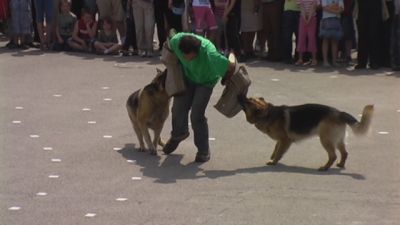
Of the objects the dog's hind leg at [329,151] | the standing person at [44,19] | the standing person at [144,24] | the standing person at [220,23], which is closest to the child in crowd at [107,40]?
the standing person at [144,24]

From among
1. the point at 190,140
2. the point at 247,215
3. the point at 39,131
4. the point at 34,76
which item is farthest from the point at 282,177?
the point at 34,76

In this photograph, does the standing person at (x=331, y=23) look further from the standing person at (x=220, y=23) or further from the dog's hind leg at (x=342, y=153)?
the dog's hind leg at (x=342, y=153)

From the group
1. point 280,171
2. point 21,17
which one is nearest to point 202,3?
point 21,17

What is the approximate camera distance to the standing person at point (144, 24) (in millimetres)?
16886

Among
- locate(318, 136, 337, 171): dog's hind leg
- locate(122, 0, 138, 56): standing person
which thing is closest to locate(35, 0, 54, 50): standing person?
locate(122, 0, 138, 56): standing person

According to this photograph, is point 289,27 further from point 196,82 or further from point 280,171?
point 280,171

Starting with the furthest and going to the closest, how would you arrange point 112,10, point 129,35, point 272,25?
point 112,10
point 129,35
point 272,25

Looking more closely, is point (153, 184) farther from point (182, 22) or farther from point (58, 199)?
point (182, 22)

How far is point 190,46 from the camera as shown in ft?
30.9

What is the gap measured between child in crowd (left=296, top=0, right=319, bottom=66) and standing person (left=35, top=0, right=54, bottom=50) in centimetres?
500

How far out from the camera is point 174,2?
1661cm

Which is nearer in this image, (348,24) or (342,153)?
(342,153)

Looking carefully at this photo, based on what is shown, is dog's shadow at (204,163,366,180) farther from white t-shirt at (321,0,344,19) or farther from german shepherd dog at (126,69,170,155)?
white t-shirt at (321,0,344,19)

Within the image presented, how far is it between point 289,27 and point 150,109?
21.4 ft
